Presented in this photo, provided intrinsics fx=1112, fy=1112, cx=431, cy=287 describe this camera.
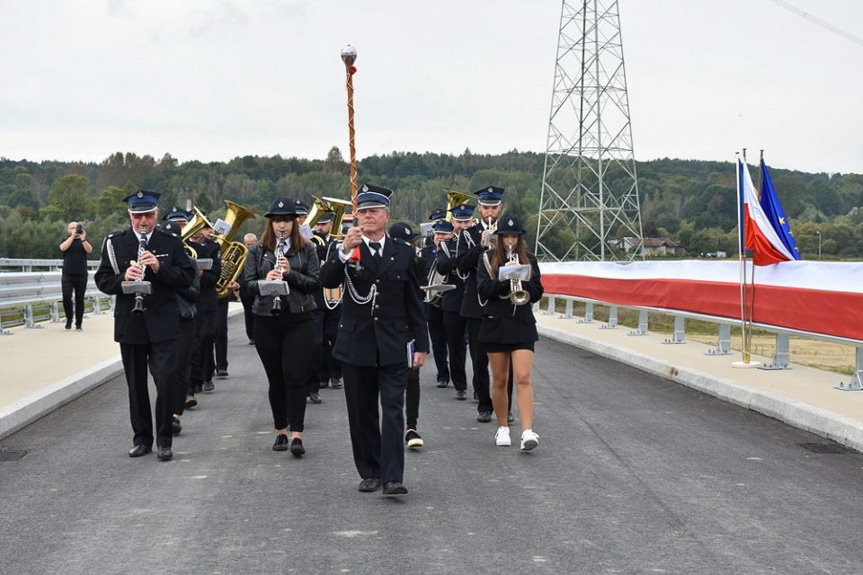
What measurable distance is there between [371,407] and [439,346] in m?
6.76

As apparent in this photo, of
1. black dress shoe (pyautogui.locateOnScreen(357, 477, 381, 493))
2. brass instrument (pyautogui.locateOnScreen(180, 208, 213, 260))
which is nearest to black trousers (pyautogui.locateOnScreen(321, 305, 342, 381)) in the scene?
brass instrument (pyautogui.locateOnScreen(180, 208, 213, 260))

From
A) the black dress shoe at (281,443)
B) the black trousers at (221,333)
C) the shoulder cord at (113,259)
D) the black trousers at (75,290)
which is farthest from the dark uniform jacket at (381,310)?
the black trousers at (75,290)

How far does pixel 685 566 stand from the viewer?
19.0 feet

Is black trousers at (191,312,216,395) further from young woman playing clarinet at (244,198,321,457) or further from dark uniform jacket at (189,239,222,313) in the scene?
young woman playing clarinet at (244,198,321,457)

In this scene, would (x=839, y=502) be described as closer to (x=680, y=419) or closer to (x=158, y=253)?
(x=680, y=419)

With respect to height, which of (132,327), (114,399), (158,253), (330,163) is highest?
(330,163)

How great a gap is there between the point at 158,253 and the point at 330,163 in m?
157

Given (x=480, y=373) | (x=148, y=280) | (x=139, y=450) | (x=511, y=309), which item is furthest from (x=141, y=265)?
(x=480, y=373)

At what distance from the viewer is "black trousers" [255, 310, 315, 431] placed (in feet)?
30.7

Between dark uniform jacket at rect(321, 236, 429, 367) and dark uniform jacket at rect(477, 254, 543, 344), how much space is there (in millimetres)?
1804

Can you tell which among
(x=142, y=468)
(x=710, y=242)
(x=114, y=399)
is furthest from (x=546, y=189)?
(x=142, y=468)

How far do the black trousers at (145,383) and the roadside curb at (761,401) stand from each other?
5.85 metres

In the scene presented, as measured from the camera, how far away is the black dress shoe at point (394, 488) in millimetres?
7363

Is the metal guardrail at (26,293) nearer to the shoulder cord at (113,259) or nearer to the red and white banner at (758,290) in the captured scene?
the shoulder cord at (113,259)
